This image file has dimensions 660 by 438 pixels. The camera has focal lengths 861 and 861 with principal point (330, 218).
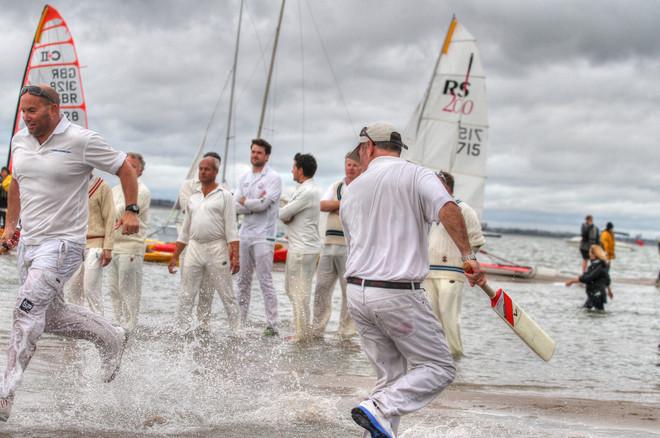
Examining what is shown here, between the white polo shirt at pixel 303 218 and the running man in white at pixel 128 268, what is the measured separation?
1.77 meters

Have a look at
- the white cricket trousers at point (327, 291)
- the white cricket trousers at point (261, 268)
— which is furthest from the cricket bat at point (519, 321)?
the white cricket trousers at point (261, 268)

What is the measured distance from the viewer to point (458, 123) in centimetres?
2566

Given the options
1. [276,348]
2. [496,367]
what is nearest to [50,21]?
[276,348]

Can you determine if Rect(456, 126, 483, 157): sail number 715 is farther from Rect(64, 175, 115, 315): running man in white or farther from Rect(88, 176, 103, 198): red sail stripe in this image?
Rect(88, 176, 103, 198): red sail stripe

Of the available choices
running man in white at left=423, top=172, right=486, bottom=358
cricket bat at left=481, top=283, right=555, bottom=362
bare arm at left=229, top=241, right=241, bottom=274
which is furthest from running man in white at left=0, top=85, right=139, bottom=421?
running man in white at left=423, top=172, right=486, bottom=358

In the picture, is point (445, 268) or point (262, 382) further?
point (445, 268)

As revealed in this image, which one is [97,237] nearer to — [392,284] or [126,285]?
[126,285]

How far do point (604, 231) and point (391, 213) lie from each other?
87.3 feet

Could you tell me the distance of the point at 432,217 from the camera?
15.5ft

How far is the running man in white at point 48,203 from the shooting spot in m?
5.43

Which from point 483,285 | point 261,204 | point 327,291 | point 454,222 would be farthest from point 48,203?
point 327,291

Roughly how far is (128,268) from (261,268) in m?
1.64

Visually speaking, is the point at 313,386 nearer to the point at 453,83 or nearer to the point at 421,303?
the point at 421,303

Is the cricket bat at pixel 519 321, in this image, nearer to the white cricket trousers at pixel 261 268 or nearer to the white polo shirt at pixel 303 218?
the white polo shirt at pixel 303 218
